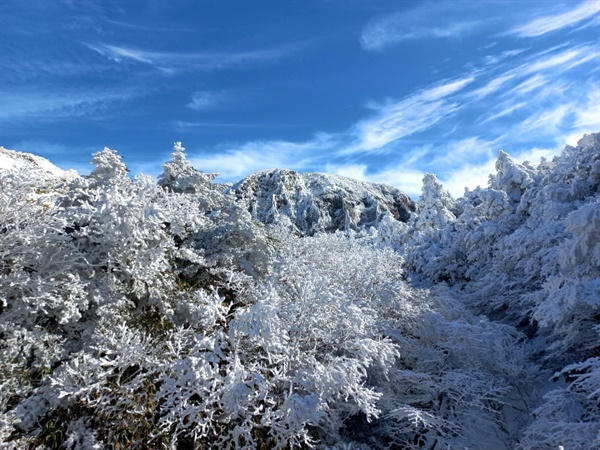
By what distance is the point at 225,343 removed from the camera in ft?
21.1

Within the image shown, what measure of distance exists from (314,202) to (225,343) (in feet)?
157

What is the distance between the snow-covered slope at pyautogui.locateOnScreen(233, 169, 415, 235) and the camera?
170 ft

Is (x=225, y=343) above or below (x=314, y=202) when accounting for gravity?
below

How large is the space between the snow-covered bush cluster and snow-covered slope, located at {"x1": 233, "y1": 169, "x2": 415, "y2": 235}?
39.1 meters

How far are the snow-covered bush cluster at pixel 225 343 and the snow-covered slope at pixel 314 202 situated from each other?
39.1 metres

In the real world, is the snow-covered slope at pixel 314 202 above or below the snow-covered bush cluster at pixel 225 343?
above

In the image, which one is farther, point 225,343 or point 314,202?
point 314,202

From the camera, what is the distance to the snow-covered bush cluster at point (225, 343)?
6000mm

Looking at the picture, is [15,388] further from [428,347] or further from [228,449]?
[428,347]

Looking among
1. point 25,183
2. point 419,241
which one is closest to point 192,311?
point 25,183

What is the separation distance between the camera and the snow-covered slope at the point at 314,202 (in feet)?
170

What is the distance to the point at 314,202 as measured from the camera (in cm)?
5375

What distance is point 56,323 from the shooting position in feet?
22.6

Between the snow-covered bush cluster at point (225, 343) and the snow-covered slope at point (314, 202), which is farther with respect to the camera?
the snow-covered slope at point (314, 202)
